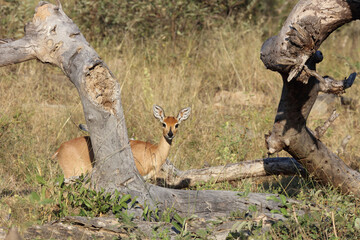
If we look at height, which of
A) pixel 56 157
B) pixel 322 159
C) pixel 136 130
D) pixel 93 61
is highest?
pixel 93 61

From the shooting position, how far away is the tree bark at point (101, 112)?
4.30m

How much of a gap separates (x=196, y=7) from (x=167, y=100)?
2.85 metres

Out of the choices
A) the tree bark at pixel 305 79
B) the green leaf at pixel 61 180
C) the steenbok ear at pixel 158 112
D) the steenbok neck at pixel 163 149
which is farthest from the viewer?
the steenbok ear at pixel 158 112

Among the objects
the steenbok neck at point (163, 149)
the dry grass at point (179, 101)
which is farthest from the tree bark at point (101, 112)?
the steenbok neck at point (163, 149)

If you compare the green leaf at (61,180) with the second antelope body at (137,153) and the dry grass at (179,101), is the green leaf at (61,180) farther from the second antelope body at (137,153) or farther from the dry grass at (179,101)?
the second antelope body at (137,153)

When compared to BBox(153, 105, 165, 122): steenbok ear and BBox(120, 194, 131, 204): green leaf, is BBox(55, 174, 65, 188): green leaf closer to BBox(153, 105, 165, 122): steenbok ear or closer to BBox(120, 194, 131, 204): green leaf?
BBox(120, 194, 131, 204): green leaf

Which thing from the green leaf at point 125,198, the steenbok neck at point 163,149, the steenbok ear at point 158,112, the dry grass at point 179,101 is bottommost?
the dry grass at point 179,101

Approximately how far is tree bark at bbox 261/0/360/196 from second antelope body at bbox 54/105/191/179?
1768 mm

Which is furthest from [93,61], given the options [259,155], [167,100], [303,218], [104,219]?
[167,100]

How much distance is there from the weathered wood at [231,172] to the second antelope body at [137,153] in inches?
7.5

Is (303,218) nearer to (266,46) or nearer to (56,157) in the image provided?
(266,46)

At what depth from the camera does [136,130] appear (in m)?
7.89

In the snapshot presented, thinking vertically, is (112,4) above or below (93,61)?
below

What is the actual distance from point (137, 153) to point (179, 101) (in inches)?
92.6
